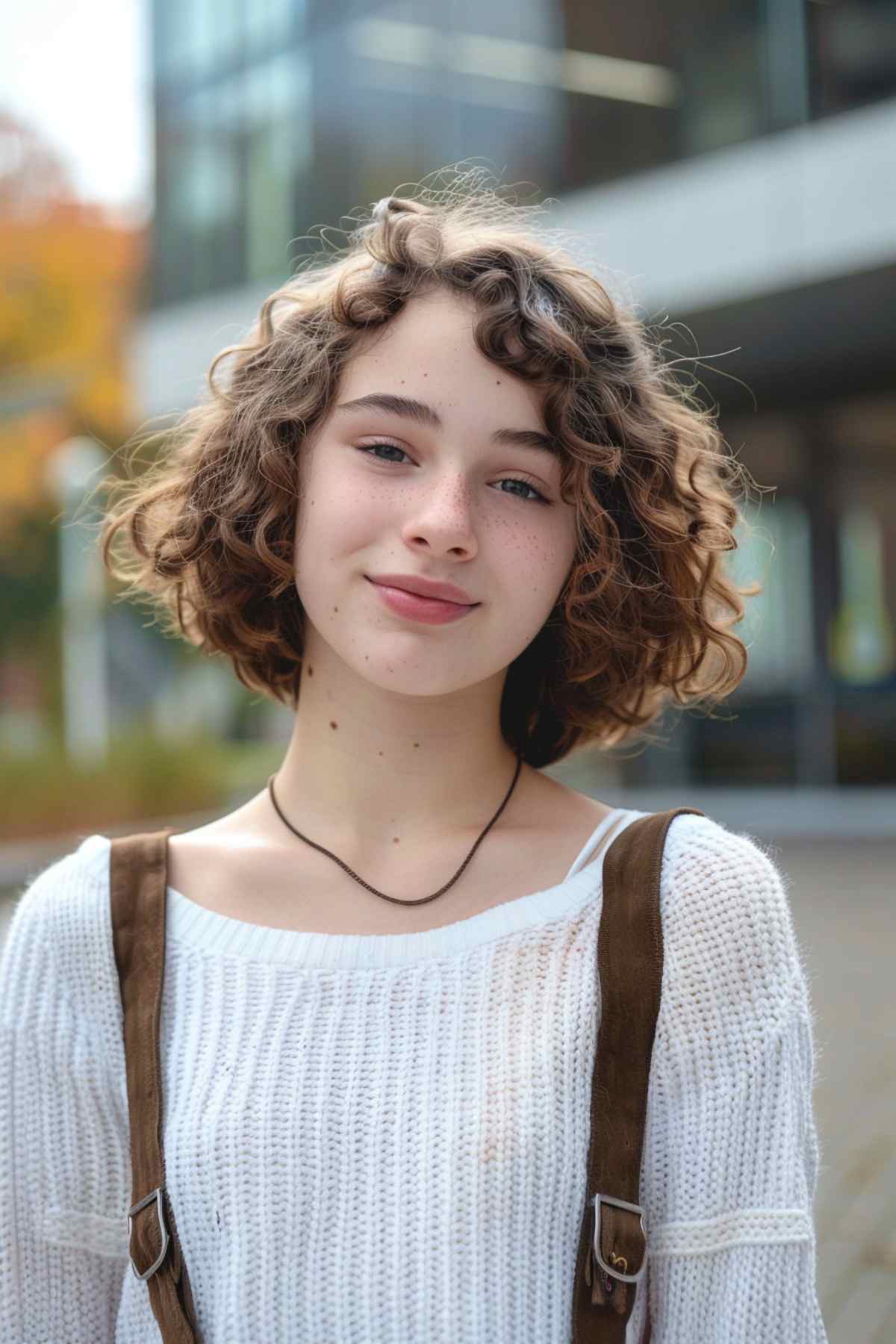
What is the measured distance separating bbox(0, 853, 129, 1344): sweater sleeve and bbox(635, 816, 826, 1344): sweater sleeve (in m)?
0.61

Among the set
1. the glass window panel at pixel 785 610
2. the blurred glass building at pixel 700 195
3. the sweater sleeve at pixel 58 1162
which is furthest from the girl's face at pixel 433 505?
the glass window panel at pixel 785 610

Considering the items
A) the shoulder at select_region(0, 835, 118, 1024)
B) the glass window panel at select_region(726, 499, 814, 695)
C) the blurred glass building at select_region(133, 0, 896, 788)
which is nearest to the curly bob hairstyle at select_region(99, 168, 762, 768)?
the shoulder at select_region(0, 835, 118, 1024)

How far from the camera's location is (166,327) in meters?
16.3

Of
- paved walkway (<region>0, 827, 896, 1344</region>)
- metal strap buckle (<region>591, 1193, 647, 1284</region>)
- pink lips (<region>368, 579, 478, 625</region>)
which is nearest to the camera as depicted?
metal strap buckle (<region>591, 1193, 647, 1284</region>)

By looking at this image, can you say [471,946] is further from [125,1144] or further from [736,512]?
[736,512]

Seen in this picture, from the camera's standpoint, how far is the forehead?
1656 mm

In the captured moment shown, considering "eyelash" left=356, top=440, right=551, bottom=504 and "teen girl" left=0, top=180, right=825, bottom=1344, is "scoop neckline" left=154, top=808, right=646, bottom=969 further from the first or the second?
"eyelash" left=356, top=440, right=551, bottom=504

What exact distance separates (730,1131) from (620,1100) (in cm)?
12

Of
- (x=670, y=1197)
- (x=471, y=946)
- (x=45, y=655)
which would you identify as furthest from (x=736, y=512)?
(x=45, y=655)

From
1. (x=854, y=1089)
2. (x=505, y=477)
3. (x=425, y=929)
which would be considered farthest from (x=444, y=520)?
(x=854, y=1089)

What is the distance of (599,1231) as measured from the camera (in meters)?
1.50

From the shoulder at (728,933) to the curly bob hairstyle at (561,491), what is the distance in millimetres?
374

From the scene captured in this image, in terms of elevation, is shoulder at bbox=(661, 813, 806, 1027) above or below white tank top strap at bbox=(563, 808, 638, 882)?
below

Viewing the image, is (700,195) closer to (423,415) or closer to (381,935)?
(423,415)
